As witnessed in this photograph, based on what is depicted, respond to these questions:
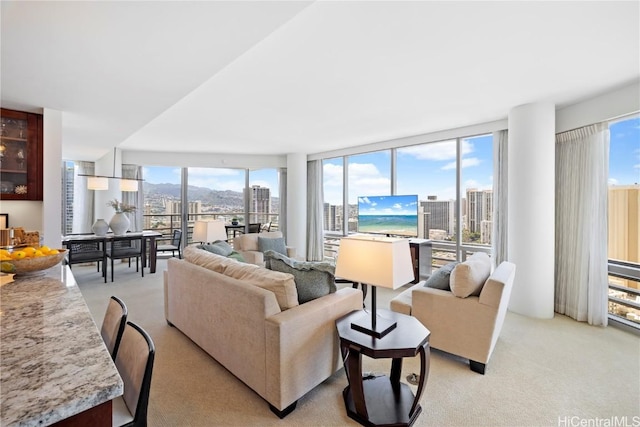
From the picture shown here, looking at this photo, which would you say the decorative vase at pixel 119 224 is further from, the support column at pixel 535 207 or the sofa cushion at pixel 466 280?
the support column at pixel 535 207

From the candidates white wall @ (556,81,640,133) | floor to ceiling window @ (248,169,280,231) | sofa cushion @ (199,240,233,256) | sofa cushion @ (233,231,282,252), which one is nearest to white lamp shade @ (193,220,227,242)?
sofa cushion @ (199,240,233,256)

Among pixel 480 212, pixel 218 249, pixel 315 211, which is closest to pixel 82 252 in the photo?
pixel 218 249

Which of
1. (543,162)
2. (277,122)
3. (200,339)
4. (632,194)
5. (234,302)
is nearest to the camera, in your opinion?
(234,302)

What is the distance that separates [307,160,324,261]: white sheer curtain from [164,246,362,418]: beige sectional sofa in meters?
4.47

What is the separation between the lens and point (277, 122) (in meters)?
4.45

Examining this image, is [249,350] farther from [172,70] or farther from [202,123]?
[202,123]

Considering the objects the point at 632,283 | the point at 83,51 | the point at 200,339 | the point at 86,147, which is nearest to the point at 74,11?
the point at 83,51

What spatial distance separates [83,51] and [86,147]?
4141mm

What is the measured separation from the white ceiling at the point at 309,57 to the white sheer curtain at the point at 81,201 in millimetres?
2926

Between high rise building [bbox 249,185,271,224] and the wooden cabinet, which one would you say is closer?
the wooden cabinet

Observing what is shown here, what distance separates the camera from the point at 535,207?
11.3 ft

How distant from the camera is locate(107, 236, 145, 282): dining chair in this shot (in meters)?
5.00

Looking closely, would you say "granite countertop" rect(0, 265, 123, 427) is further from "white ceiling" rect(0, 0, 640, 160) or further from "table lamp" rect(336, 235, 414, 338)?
"white ceiling" rect(0, 0, 640, 160)

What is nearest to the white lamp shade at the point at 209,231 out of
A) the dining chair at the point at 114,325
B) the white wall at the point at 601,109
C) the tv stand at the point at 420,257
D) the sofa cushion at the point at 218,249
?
the sofa cushion at the point at 218,249
